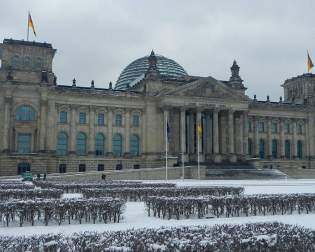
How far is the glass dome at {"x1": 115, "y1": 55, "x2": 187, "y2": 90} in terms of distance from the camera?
9850cm

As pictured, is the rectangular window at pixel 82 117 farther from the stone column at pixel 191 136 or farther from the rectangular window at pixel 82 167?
the stone column at pixel 191 136

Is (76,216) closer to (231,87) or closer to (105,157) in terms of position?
(105,157)

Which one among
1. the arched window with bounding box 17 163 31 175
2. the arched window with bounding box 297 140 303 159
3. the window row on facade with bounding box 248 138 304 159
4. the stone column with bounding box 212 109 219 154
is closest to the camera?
the arched window with bounding box 17 163 31 175

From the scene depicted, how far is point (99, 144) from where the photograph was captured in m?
81.8

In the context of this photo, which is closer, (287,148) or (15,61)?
(15,61)

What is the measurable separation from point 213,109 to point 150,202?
6156cm

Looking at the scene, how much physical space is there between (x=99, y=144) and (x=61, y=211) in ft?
202

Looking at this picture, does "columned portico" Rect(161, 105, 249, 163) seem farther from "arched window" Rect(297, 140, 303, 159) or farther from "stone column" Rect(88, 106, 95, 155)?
"arched window" Rect(297, 140, 303, 159)

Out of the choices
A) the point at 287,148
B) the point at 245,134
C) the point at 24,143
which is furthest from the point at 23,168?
the point at 287,148

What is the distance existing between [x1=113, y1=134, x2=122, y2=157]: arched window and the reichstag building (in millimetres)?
189

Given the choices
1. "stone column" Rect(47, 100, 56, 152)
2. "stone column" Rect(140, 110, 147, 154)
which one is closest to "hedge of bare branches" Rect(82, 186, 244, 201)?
"stone column" Rect(47, 100, 56, 152)

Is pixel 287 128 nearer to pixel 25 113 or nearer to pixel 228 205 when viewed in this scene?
pixel 25 113

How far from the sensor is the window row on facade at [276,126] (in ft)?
314

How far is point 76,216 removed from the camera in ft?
69.7
